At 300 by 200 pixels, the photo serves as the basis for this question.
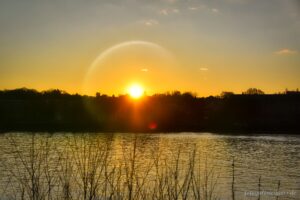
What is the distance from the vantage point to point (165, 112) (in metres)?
130

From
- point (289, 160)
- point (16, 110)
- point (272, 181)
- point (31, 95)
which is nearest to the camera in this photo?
point (272, 181)

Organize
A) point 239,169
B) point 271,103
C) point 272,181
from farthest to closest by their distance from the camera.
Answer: point 271,103 → point 239,169 → point 272,181

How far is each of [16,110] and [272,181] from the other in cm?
10222

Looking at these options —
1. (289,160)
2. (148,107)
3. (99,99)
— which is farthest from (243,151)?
(99,99)

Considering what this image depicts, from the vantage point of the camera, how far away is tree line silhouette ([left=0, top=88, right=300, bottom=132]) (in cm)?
11444

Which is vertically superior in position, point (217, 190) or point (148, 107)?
point (148, 107)

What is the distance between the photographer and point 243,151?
62.3 meters

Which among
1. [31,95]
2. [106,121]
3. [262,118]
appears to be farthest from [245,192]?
[31,95]

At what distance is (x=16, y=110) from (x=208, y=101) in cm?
6142

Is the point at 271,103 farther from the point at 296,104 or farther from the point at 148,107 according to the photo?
the point at 148,107

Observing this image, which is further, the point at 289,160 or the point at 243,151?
the point at 243,151

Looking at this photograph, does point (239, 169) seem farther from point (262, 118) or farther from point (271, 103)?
point (271, 103)

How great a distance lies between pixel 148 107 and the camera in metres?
130

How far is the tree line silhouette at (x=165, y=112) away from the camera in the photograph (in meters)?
114
